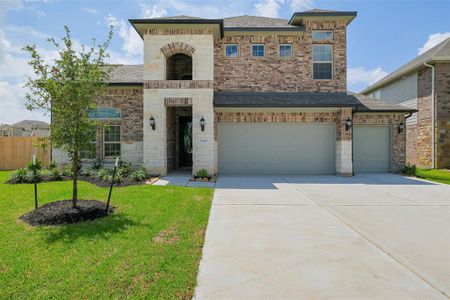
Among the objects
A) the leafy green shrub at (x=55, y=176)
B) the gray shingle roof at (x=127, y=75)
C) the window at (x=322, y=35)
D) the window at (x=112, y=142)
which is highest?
the window at (x=322, y=35)

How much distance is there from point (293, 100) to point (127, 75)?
836 cm

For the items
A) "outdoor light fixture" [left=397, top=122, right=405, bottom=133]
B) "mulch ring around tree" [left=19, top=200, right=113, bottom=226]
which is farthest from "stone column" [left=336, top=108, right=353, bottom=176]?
"mulch ring around tree" [left=19, top=200, right=113, bottom=226]

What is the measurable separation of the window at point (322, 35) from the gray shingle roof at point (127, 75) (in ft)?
28.9

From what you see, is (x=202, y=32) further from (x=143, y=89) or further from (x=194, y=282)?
(x=194, y=282)

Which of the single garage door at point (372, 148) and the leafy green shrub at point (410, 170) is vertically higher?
the single garage door at point (372, 148)

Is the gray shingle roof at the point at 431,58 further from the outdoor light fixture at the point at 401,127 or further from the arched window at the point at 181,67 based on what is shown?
the arched window at the point at 181,67

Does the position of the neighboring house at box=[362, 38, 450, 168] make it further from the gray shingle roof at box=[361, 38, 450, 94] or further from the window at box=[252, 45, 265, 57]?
the window at box=[252, 45, 265, 57]

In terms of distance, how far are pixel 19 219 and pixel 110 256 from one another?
3.12 meters

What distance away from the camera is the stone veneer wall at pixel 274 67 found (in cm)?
1352

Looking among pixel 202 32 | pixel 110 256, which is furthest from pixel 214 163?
pixel 110 256

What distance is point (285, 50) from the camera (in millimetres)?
13656

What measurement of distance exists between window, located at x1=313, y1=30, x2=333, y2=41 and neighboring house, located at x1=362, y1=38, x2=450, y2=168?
615 centimetres

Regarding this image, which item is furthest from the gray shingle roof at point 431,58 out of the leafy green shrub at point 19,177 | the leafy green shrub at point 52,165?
the leafy green shrub at point 19,177

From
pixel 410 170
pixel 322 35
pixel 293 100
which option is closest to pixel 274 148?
pixel 293 100
